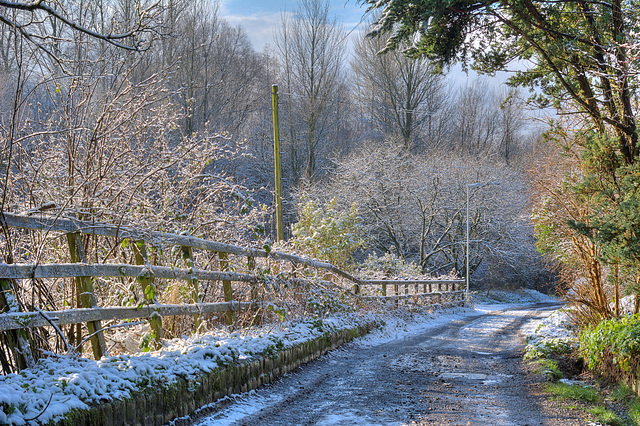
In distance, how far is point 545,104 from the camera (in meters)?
8.45

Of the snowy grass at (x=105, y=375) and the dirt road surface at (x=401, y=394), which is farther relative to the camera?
the dirt road surface at (x=401, y=394)

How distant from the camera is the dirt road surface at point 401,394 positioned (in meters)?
4.95

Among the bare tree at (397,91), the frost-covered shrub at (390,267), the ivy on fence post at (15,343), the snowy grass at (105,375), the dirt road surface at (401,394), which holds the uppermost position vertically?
the bare tree at (397,91)

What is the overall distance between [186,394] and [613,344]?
16.6ft

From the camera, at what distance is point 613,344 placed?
6.16 metres

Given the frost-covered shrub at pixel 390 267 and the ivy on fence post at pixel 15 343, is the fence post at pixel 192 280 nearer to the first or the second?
the ivy on fence post at pixel 15 343

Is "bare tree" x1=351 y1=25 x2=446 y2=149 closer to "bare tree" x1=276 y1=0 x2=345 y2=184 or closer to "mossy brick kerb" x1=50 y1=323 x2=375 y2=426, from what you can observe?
"bare tree" x1=276 y1=0 x2=345 y2=184

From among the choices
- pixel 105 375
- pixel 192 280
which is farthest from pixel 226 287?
pixel 105 375

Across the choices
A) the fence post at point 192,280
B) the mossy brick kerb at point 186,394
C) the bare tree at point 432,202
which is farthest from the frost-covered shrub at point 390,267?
the fence post at point 192,280

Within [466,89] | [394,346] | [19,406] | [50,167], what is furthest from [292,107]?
[19,406]

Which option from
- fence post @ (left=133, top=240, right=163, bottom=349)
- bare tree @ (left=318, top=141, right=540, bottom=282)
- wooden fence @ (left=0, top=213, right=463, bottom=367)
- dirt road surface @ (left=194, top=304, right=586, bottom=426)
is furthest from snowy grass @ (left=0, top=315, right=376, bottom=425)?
bare tree @ (left=318, top=141, right=540, bottom=282)

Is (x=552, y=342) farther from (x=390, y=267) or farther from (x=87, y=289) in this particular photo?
(x=390, y=267)

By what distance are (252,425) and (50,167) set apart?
3.56 meters

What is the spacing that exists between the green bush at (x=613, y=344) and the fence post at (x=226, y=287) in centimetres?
476
